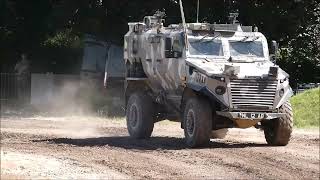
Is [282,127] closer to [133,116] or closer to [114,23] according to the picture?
[133,116]

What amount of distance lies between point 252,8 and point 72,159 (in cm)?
1800

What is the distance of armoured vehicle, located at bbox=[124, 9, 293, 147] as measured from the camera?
16.2 metres

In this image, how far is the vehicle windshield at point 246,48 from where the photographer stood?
17.5 metres

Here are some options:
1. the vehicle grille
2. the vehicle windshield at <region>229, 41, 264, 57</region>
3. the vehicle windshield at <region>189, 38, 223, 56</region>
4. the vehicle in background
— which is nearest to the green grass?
the vehicle in background

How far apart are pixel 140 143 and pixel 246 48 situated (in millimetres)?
3427

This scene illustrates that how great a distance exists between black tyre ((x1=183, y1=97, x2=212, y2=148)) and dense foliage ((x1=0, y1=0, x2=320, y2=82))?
45.8ft

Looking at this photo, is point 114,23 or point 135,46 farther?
point 114,23

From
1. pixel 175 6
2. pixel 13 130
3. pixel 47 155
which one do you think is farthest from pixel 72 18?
pixel 47 155

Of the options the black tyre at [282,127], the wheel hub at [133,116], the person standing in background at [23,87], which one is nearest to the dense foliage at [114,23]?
the person standing in background at [23,87]

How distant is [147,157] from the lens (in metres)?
14.6

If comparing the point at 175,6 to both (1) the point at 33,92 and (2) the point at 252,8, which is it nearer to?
(2) the point at 252,8

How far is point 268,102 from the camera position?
54.1ft

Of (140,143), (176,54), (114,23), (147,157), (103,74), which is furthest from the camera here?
(103,74)

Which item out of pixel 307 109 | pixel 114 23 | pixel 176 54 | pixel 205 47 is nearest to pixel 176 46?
pixel 176 54
